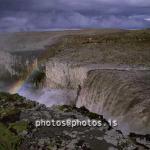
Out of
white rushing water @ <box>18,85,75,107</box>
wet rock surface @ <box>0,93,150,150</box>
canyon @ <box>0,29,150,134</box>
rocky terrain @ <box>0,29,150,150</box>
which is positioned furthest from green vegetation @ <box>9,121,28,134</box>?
white rushing water @ <box>18,85,75,107</box>

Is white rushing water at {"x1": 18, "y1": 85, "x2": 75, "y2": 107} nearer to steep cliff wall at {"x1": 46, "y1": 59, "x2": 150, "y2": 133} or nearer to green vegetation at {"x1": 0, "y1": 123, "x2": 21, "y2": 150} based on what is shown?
steep cliff wall at {"x1": 46, "y1": 59, "x2": 150, "y2": 133}

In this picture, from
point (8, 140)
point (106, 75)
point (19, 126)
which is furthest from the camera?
point (106, 75)

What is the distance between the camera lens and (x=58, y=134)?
25.7 meters

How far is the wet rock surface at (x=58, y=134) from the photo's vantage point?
75.3ft

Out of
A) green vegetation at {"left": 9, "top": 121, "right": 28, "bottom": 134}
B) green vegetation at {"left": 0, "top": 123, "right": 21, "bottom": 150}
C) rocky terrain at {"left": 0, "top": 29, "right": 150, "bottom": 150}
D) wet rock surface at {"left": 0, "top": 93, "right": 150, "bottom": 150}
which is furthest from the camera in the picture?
green vegetation at {"left": 9, "top": 121, "right": 28, "bottom": 134}

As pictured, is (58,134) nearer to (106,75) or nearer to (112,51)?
(106,75)

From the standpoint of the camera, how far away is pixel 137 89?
27703 millimetres

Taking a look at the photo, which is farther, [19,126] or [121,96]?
[121,96]

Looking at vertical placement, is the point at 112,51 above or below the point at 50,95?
above

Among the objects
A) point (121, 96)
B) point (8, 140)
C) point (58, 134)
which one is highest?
point (121, 96)

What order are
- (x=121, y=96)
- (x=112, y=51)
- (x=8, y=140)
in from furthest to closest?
(x=112, y=51), (x=121, y=96), (x=8, y=140)

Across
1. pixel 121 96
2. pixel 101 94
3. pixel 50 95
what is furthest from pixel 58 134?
pixel 50 95

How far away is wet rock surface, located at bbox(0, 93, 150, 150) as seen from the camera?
23.0 metres

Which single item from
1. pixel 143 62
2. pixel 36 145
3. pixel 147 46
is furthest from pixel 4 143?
pixel 147 46
